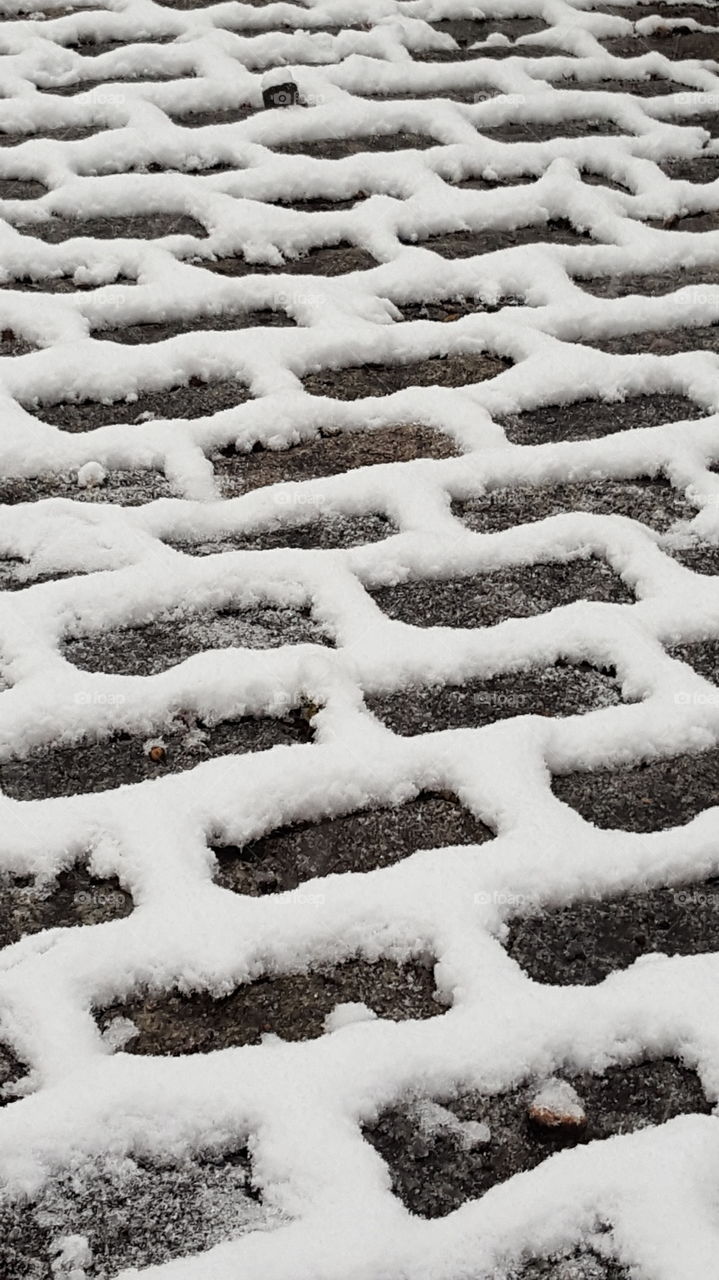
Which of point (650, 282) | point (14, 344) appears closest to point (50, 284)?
point (14, 344)

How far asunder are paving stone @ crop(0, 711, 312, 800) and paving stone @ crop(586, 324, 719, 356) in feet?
4.61

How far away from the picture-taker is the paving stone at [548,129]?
12.1 feet

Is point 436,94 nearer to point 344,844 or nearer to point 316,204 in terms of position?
point 316,204

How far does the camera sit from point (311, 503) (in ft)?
7.72

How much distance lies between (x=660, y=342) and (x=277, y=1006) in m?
1.96

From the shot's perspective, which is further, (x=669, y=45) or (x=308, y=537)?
(x=669, y=45)

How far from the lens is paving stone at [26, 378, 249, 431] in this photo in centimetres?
254

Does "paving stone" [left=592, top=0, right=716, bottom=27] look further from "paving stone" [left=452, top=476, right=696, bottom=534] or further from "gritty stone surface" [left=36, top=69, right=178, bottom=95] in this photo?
"paving stone" [left=452, top=476, right=696, bottom=534]

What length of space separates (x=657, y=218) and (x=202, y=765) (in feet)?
7.65

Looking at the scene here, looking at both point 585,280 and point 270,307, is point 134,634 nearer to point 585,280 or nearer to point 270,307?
point 270,307

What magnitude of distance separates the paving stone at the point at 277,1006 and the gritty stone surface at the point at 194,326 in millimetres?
1632

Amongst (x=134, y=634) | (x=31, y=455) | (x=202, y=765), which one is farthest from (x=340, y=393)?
(x=202, y=765)

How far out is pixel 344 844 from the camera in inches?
68.7

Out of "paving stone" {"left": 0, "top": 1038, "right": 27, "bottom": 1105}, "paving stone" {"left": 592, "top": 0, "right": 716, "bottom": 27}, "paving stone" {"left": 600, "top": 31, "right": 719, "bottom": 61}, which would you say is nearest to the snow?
"paving stone" {"left": 0, "top": 1038, "right": 27, "bottom": 1105}
